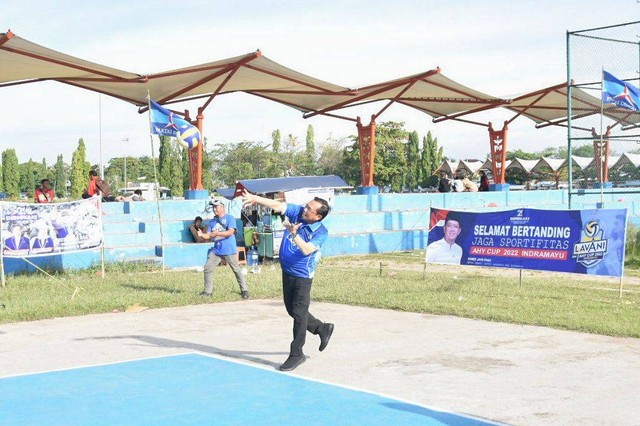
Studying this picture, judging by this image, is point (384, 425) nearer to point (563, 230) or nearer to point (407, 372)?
point (407, 372)

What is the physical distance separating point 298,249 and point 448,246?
8.05 m

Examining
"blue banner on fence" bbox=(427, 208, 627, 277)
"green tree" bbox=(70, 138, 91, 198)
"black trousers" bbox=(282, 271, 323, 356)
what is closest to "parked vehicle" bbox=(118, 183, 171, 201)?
"green tree" bbox=(70, 138, 91, 198)

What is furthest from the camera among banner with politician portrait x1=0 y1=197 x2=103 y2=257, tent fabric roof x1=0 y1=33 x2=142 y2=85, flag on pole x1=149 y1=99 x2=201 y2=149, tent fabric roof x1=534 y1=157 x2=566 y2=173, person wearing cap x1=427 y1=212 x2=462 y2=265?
tent fabric roof x1=534 y1=157 x2=566 y2=173

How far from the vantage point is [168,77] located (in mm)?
25672

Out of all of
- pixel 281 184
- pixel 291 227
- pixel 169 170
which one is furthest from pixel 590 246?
pixel 169 170

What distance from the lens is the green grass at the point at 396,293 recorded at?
1245 cm

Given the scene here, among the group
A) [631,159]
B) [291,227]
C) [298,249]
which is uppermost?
[631,159]

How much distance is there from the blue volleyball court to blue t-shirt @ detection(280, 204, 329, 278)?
1128mm

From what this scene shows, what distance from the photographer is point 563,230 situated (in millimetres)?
14594

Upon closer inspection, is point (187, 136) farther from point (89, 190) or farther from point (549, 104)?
point (549, 104)

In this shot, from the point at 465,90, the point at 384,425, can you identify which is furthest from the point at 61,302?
the point at 465,90

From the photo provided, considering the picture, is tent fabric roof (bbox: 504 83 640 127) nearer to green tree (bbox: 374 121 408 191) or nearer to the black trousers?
the black trousers

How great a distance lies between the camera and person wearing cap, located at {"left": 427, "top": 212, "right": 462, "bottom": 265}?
1625 cm

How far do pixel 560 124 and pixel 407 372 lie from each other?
36455mm
